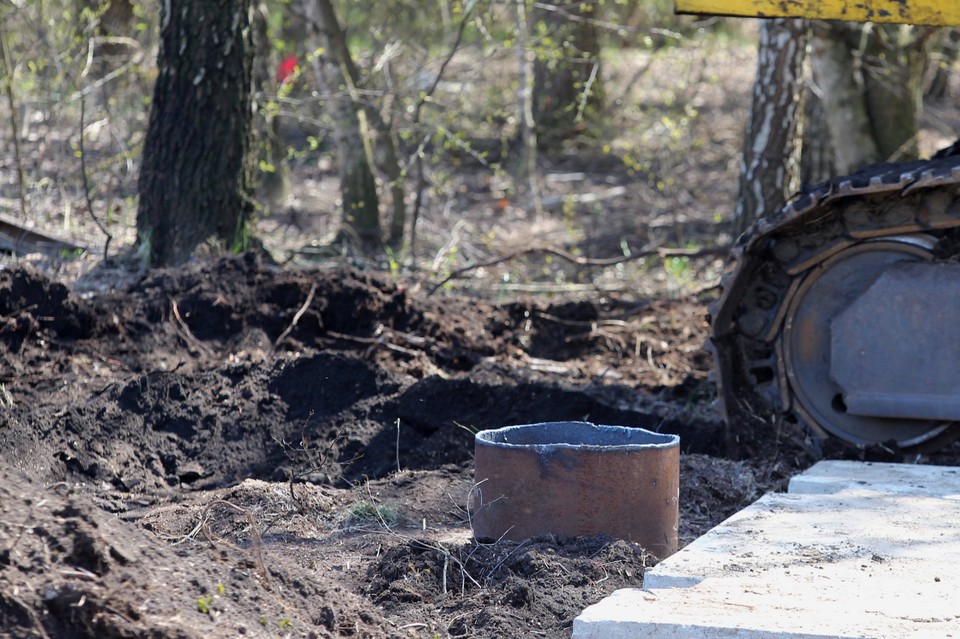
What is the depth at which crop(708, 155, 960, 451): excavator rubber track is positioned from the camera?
5840 mm

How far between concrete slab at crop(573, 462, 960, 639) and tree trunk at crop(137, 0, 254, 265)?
5037 mm

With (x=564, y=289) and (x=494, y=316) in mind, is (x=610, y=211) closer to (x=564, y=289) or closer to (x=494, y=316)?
(x=564, y=289)

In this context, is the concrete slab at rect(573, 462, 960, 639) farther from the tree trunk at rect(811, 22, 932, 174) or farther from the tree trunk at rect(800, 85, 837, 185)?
the tree trunk at rect(800, 85, 837, 185)

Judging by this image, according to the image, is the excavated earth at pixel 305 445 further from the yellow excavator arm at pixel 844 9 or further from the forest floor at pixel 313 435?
the yellow excavator arm at pixel 844 9

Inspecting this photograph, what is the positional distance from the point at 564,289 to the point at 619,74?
8.09m

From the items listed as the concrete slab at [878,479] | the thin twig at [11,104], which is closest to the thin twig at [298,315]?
the concrete slab at [878,479]

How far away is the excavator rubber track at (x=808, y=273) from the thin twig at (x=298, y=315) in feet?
8.33

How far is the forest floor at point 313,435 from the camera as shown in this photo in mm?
3207

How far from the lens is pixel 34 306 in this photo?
6.56 metres

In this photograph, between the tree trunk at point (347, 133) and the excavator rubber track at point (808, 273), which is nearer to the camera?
the excavator rubber track at point (808, 273)

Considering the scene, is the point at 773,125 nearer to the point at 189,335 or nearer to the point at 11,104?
the point at 189,335

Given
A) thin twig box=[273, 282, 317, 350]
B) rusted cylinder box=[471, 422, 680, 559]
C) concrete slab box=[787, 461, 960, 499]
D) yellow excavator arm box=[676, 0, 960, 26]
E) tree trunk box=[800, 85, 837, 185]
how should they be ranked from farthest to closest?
tree trunk box=[800, 85, 837, 185] < thin twig box=[273, 282, 317, 350] < yellow excavator arm box=[676, 0, 960, 26] < concrete slab box=[787, 461, 960, 499] < rusted cylinder box=[471, 422, 680, 559]

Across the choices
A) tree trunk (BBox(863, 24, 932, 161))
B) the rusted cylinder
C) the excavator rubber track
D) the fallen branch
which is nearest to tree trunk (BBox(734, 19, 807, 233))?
the fallen branch

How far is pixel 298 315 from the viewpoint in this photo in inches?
291
